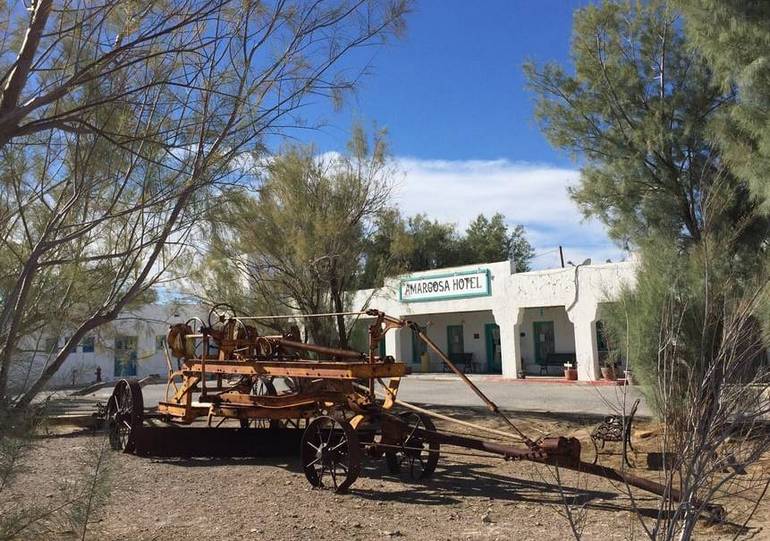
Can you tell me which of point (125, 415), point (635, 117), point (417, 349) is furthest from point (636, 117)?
point (417, 349)

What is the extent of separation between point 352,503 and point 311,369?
1.93 meters

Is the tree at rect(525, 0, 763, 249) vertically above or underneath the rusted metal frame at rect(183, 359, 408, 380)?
above

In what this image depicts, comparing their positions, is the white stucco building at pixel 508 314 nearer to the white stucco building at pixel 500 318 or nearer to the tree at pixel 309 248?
the white stucco building at pixel 500 318

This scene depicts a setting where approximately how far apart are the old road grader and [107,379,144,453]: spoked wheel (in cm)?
2

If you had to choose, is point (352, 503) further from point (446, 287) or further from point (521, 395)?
point (446, 287)

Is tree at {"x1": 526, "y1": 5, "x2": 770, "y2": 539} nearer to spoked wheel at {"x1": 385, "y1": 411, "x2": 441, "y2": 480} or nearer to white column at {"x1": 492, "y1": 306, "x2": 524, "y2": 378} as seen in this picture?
spoked wheel at {"x1": 385, "y1": 411, "x2": 441, "y2": 480}

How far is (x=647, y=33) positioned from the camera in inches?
557

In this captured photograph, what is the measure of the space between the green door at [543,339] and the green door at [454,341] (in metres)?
4.00

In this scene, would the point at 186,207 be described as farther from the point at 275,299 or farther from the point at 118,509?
the point at 275,299

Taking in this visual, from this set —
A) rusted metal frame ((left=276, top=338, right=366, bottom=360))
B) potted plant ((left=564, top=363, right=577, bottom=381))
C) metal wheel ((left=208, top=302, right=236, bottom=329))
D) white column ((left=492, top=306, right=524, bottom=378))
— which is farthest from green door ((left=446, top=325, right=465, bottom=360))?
rusted metal frame ((left=276, top=338, right=366, bottom=360))

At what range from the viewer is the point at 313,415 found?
32.2 feet

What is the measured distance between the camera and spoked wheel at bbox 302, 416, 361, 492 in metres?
8.26

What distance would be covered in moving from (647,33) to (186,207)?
36.9 ft

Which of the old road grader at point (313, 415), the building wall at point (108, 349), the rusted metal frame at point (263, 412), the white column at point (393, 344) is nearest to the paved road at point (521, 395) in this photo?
the building wall at point (108, 349)
